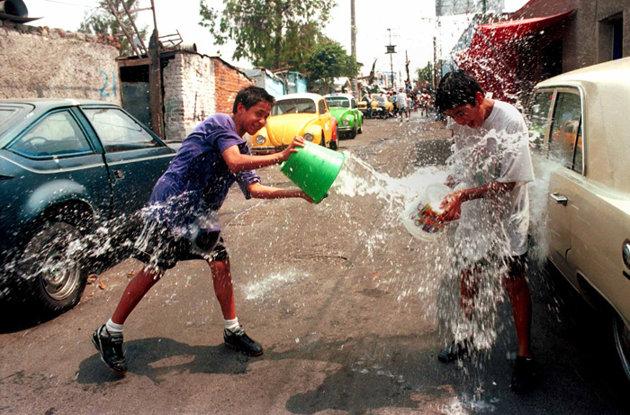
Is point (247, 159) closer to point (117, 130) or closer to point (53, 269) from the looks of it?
point (53, 269)

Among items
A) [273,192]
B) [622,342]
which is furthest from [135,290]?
[622,342]

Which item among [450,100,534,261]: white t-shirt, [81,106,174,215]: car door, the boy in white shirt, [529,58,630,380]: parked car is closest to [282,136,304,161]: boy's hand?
the boy in white shirt

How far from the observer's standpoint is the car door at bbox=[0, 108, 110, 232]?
395cm

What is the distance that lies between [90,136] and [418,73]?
79.1 meters

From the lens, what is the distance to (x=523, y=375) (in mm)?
2877

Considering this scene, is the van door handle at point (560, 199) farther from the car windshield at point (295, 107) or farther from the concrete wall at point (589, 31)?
the car windshield at point (295, 107)

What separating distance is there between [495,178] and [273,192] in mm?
1366

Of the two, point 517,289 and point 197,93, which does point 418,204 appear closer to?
point 517,289

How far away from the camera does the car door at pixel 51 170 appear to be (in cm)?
395

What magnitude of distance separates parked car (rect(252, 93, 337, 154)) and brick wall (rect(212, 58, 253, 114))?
4.21 metres

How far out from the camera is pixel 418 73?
79.6 metres

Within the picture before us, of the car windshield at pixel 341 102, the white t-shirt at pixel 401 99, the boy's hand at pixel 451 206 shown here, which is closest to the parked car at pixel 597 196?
the boy's hand at pixel 451 206

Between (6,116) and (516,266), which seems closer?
(516,266)

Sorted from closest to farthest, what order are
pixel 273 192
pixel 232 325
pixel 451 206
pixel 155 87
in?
pixel 451 206 → pixel 273 192 → pixel 232 325 → pixel 155 87
